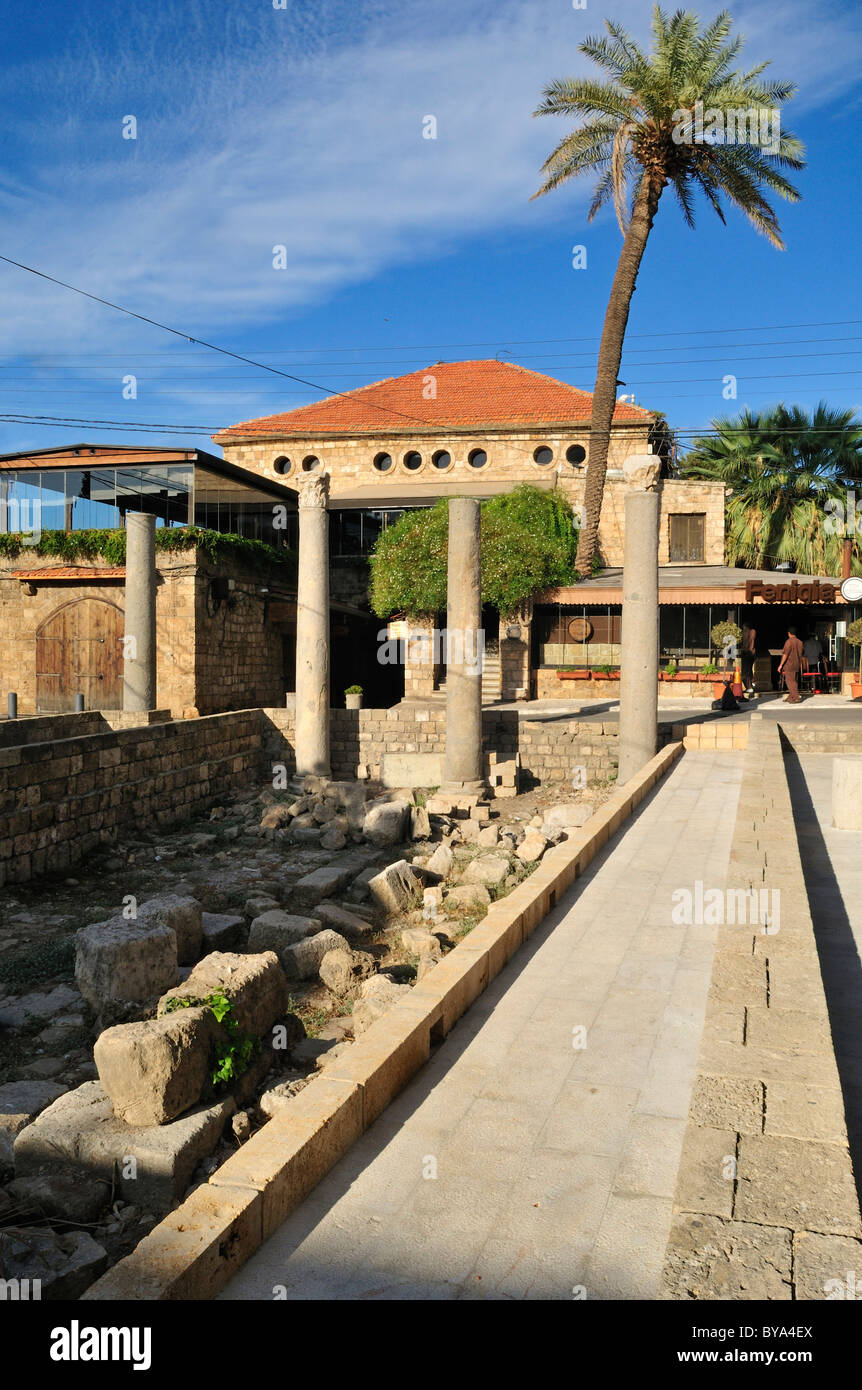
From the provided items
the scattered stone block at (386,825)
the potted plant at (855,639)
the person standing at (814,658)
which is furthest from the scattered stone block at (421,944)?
the person standing at (814,658)

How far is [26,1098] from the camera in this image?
5.91 meters

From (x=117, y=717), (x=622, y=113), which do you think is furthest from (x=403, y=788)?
(x=622, y=113)

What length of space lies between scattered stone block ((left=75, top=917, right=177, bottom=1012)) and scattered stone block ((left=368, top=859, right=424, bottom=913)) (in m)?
3.36

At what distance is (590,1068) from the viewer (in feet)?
14.9

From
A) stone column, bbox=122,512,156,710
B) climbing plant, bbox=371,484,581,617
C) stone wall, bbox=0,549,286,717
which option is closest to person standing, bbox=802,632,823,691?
climbing plant, bbox=371,484,581,617

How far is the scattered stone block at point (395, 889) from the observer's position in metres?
10.3

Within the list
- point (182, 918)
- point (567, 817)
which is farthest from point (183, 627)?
point (182, 918)

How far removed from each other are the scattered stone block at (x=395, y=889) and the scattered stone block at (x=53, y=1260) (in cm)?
621

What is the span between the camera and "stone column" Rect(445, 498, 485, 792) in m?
15.5

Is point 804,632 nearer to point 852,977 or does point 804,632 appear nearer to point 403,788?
point 403,788

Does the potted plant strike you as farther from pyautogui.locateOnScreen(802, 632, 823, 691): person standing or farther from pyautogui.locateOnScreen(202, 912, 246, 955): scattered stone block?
pyautogui.locateOnScreen(202, 912, 246, 955): scattered stone block

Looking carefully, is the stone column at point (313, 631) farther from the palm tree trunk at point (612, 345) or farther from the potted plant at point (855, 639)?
the potted plant at point (855, 639)

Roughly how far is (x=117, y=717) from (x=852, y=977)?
571 inches
